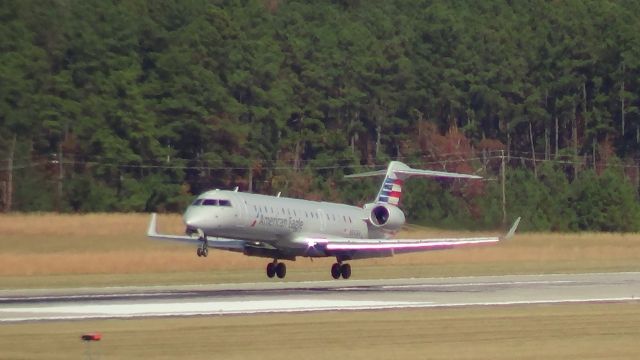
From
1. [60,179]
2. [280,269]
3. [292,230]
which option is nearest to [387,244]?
[292,230]

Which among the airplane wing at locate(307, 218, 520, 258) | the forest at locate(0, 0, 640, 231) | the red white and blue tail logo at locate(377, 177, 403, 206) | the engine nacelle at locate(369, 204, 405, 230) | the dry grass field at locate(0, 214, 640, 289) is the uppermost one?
the forest at locate(0, 0, 640, 231)

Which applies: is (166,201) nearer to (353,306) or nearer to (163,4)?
(163,4)

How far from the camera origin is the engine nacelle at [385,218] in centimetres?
4988

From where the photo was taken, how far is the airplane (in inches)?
1625

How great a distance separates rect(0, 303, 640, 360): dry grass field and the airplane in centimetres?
984

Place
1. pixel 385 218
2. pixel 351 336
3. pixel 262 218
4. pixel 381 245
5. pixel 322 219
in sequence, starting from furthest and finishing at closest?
pixel 385 218, pixel 322 219, pixel 381 245, pixel 262 218, pixel 351 336

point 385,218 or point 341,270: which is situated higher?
point 385,218

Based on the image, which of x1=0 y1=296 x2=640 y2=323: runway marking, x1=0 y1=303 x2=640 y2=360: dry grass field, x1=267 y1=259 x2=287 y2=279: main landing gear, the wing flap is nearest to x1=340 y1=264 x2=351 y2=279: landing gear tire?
the wing flap

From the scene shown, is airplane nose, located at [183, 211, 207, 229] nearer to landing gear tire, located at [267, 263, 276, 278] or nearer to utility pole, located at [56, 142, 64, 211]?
landing gear tire, located at [267, 263, 276, 278]

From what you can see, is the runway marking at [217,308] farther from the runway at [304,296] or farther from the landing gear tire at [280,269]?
the landing gear tire at [280,269]

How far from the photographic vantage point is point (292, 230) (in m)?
44.0

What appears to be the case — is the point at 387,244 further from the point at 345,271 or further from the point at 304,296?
the point at 304,296

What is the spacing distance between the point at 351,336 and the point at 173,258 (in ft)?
84.0

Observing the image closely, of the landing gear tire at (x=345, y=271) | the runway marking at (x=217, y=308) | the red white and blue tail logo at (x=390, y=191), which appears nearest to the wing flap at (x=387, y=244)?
the landing gear tire at (x=345, y=271)
